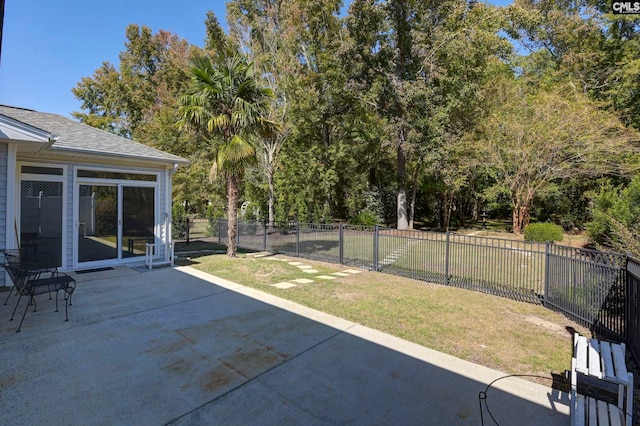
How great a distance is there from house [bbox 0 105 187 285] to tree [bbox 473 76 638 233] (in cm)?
1526

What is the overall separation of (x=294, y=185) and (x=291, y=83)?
5.73 metres

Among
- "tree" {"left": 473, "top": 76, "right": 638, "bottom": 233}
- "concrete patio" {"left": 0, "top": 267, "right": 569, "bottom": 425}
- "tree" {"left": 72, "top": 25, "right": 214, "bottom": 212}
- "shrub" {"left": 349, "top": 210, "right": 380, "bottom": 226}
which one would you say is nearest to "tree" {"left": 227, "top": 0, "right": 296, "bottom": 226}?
"tree" {"left": 72, "top": 25, "right": 214, "bottom": 212}

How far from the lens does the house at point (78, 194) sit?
19.4ft

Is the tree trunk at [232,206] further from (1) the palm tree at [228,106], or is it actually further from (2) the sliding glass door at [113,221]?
(2) the sliding glass door at [113,221]

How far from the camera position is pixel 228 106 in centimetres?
896

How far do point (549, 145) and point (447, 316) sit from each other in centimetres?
1374

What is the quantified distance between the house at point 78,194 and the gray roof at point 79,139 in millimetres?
21

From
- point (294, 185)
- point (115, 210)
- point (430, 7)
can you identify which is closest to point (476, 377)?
point (115, 210)

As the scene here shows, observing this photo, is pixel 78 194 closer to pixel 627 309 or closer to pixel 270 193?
pixel 627 309

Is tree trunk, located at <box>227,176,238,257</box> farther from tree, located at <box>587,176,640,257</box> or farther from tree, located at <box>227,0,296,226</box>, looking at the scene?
tree, located at <box>587,176,640,257</box>

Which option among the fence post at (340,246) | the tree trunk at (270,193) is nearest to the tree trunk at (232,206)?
the fence post at (340,246)

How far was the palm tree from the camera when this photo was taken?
8602 mm

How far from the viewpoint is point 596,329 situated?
14.9ft

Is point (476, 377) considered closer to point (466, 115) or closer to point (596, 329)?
point (596, 329)
